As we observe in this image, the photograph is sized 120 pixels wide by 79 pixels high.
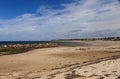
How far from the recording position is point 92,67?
1358 cm

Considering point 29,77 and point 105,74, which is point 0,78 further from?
point 105,74

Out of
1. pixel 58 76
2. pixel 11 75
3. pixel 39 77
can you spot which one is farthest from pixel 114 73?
pixel 11 75

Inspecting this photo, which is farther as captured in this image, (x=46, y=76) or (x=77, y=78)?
(x=46, y=76)

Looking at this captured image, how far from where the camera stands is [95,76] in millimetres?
12008

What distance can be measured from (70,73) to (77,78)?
3.20 ft

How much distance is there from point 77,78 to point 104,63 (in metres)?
2.63

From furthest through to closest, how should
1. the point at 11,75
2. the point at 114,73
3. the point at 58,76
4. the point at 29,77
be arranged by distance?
the point at 11,75 → the point at 29,77 → the point at 58,76 → the point at 114,73

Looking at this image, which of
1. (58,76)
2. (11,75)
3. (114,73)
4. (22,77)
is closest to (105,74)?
(114,73)

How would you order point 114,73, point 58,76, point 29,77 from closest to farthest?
point 114,73
point 58,76
point 29,77

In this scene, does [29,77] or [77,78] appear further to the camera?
[29,77]

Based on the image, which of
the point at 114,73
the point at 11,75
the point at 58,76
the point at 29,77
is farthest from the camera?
the point at 11,75

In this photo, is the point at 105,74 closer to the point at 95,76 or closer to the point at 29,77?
the point at 95,76

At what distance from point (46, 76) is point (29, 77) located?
1.11 m

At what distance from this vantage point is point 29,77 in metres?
13.9
